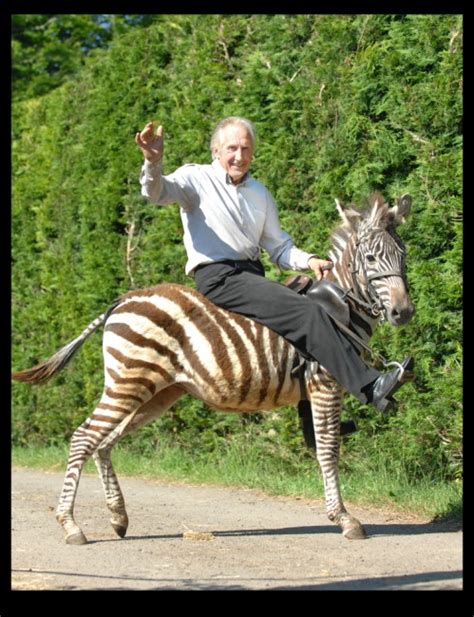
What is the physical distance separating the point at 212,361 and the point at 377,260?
1311mm

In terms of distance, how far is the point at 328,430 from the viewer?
25.3 feet

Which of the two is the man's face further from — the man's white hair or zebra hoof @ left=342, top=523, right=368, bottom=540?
zebra hoof @ left=342, top=523, right=368, bottom=540

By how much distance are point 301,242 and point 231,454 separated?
2.21 meters

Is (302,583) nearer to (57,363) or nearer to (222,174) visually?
(222,174)

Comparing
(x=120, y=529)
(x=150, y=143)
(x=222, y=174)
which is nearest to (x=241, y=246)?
(x=222, y=174)

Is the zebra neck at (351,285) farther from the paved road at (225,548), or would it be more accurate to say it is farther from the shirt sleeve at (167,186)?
the paved road at (225,548)

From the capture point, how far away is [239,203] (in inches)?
312

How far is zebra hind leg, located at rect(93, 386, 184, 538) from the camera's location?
26.3 ft

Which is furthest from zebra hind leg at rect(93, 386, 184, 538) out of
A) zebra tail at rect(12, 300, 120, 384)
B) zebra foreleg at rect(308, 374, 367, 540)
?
zebra foreleg at rect(308, 374, 367, 540)
